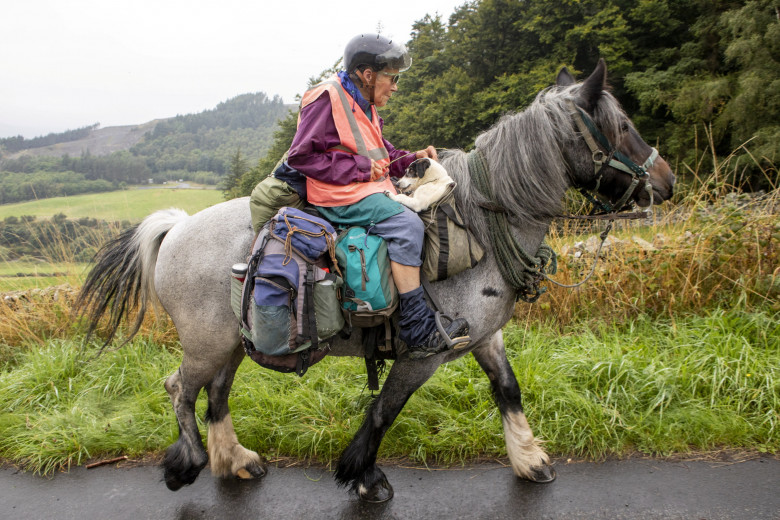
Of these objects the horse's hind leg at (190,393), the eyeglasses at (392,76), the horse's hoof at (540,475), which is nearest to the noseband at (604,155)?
the eyeglasses at (392,76)

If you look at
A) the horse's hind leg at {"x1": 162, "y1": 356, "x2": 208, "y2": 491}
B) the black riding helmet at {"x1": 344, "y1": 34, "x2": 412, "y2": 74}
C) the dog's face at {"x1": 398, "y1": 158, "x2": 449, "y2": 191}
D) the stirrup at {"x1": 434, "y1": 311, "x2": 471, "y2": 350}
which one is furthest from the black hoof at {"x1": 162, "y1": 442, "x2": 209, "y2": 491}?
the black riding helmet at {"x1": 344, "y1": 34, "x2": 412, "y2": 74}

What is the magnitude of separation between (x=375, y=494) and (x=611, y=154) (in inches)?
89.8

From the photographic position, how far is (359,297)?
244 centimetres

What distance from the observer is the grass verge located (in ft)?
10.6

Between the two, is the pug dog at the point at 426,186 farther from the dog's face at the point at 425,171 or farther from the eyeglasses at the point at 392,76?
the eyeglasses at the point at 392,76

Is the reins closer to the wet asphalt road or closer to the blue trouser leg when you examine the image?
the blue trouser leg

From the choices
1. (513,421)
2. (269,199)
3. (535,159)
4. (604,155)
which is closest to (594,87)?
(604,155)

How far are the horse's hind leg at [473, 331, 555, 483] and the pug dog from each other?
1081mm

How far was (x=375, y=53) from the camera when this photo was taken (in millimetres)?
2480

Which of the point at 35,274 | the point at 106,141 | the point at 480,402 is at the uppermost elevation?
the point at 106,141

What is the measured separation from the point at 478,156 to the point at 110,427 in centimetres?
327

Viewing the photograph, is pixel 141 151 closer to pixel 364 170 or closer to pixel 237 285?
pixel 237 285

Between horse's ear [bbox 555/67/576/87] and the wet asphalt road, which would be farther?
horse's ear [bbox 555/67/576/87]

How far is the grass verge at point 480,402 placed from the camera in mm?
3238
